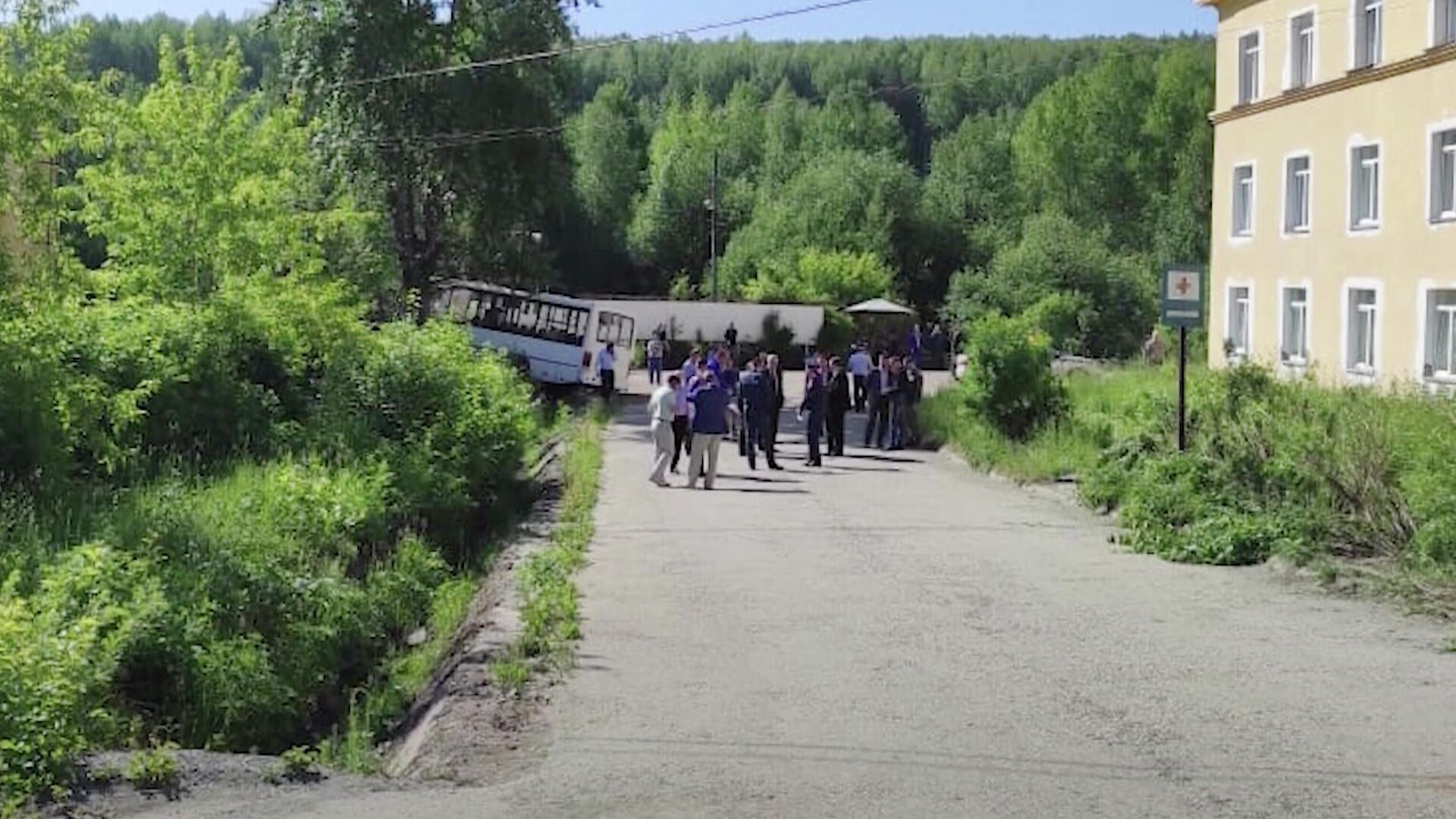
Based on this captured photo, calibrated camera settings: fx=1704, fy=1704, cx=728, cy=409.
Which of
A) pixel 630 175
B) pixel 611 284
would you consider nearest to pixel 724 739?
pixel 611 284

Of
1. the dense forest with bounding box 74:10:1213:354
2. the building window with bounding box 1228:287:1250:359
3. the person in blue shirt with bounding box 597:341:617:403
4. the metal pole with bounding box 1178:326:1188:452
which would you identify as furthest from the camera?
the dense forest with bounding box 74:10:1213:354

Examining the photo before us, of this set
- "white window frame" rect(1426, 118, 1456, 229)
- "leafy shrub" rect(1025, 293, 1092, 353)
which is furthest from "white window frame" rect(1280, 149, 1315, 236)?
"leafy shrub" rect(1025, 293, 1092, 353)

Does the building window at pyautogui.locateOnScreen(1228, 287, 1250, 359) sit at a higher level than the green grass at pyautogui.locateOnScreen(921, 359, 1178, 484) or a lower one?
higher

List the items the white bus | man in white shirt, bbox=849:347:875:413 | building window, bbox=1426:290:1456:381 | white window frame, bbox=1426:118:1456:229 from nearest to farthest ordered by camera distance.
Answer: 1. white window frame, bbox=1426:118:1456:229
2. building window, bbox=1426:290:1456:381
3. man in white shirt, bbox=849:347:875:413
4. the white bus

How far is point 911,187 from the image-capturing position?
276 feet

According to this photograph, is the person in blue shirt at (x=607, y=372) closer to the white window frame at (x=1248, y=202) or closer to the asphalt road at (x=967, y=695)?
the white window frame at (x=1248, y=202)

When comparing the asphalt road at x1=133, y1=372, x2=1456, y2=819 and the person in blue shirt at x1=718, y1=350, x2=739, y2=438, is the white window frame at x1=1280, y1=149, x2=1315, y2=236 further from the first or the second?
the asphalt road at x1=133, y1=372, x2=1456, y2=819

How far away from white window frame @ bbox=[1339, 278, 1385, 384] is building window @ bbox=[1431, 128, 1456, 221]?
2.23 m

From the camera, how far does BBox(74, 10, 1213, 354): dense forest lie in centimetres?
7025

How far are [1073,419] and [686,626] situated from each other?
1496 cm

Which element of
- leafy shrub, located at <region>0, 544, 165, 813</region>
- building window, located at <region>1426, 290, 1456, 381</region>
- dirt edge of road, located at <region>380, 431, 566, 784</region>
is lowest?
dirt edge of road, located at <region>380, 431, 566, 784</region>

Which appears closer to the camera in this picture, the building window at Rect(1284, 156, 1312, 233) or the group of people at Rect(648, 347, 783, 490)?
the group of people at Rect(648, 347, 783, 490)

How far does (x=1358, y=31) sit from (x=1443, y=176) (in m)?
4.26

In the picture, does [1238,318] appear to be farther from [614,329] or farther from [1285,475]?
[1285,475]
